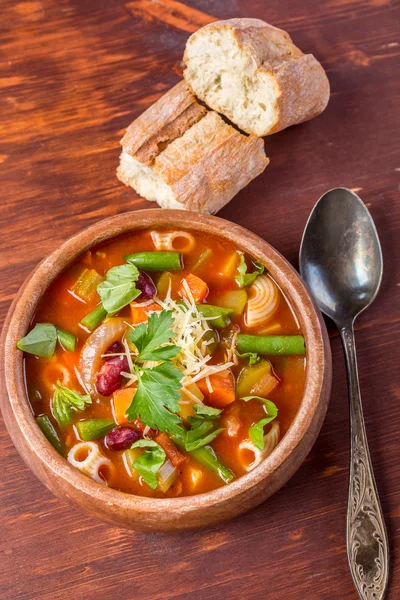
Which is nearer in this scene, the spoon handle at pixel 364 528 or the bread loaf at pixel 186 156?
Result: the spoon handle at pixel 364 528

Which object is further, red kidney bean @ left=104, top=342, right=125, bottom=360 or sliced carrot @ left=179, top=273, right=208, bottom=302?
sliced carrot @ left=179, top=273, right=208, bottom=302

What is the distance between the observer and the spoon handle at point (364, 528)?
2.74 meters

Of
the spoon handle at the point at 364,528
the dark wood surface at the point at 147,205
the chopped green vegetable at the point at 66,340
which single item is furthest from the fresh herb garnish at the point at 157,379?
the spoon handle at the point at 364,528

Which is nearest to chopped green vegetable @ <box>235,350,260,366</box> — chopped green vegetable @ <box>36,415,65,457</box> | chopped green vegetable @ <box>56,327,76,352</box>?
chopped green vegetable @ <box>56,327,76,352</box>

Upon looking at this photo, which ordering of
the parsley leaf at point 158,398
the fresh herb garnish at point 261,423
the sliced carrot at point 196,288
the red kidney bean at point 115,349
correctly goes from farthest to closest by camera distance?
the sliced carrot at point 196,288 → the red kidney bean at point 115,349 → the fresh herb garnish at point 261,423 → the parsley leaf at point 158,398

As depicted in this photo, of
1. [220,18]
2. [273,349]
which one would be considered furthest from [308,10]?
[273,349]

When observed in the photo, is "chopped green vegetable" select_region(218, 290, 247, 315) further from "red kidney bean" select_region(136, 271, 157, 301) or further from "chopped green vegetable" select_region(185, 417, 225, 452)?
"chopped green vegetable" select_region(185, 417, 225, 452)

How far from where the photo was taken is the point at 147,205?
3178mm

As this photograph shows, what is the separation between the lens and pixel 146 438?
251 centimetres

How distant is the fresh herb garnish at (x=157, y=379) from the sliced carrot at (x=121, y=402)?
82mm

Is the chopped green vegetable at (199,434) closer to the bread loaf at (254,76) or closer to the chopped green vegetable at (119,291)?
the chopped green vegetable at (119,291)

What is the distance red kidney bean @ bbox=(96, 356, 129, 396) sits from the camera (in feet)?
8.30

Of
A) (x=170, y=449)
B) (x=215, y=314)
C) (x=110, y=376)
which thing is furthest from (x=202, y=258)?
(x=170, y=449)

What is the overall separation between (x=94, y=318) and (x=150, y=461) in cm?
55
